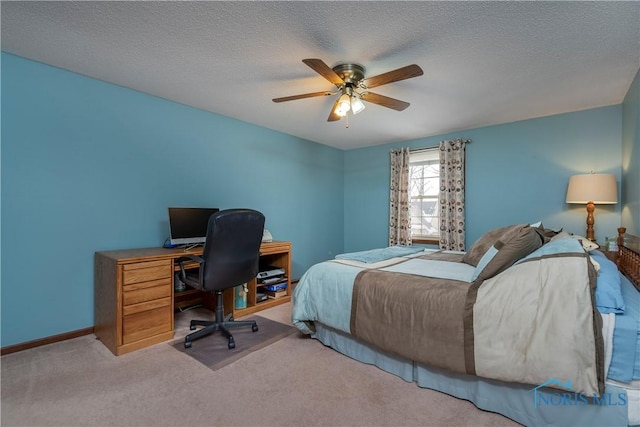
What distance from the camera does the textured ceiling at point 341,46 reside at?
1742 mm

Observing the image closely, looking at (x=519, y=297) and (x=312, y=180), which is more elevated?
(x=312, y=180)

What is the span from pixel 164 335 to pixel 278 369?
114 cm

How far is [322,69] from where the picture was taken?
2.00 m

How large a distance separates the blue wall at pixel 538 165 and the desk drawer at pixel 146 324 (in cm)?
381

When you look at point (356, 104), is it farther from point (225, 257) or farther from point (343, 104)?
point (225, 257)

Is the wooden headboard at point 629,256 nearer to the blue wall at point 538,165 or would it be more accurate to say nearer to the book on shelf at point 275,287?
the blue wall at point 538,165

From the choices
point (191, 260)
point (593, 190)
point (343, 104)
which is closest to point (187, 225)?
point (191, 260)

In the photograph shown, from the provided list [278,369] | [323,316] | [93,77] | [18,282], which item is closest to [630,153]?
[323,316]

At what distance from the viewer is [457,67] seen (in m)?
2.37

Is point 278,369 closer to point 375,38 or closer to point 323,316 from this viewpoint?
point 323,316

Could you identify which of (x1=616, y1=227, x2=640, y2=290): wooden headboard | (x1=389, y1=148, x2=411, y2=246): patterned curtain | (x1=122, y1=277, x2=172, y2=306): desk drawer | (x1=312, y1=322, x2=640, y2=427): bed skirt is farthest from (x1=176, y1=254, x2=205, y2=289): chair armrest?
(x1=389, y1=148, x2=411, y2=246): patterned curtain

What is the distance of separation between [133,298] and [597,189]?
437 centimetres

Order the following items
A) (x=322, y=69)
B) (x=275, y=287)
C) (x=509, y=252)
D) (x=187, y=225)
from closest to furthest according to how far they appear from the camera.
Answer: (x=509, y=252), (x=322, y=69), (x=187, y=225), (x=275, y=287)

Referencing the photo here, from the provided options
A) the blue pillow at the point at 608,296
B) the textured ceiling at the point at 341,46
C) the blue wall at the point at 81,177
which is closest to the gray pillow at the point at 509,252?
the blue pillow at the point at 608,296
